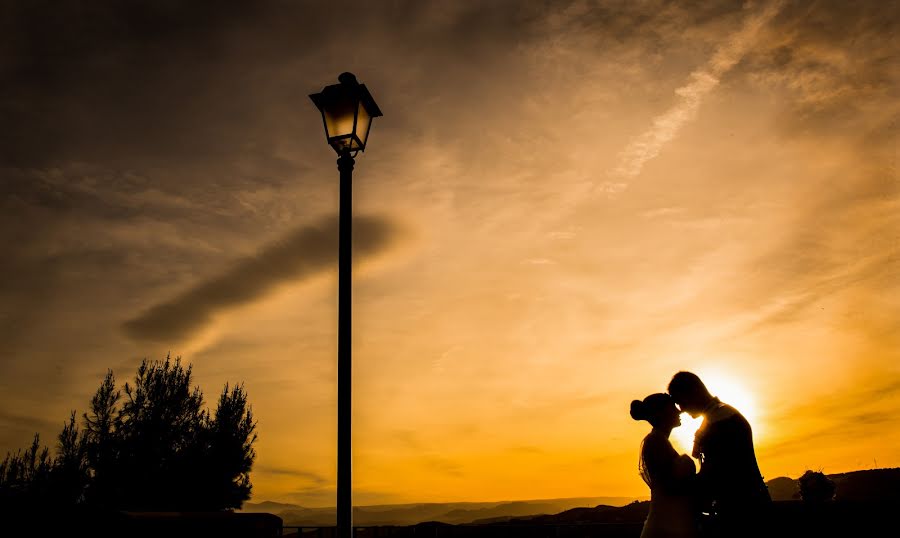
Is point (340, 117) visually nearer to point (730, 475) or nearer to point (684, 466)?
point (684, 466)

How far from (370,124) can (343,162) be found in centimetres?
46

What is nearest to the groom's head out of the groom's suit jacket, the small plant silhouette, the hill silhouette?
the groom's suit jacket

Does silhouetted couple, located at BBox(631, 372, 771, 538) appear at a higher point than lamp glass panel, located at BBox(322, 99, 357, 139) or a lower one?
lower

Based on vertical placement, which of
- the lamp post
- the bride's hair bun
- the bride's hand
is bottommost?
the bride's hand

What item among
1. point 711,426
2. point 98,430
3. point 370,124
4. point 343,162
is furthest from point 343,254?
point 98,430

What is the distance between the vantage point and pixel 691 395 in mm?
4328

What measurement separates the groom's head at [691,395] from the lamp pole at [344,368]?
7.63ft

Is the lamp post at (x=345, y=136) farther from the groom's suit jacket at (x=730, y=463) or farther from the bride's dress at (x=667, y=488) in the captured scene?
the groom's suit jacket at (x=730, y=463)

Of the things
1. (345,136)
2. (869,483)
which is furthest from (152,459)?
(869,483)

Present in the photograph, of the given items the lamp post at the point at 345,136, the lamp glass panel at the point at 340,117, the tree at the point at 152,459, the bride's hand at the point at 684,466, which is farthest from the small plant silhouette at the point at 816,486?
the tree at the point at 152,459

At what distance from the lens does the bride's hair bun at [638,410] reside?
4.80 meters

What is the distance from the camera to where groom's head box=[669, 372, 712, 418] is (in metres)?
4.30

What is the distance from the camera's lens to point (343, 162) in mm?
5109

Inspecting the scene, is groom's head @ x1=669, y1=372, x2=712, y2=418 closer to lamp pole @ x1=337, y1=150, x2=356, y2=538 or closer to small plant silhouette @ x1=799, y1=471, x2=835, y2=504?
small plant silhouette @ x1=799, y1=471, x2=835, y2=504
